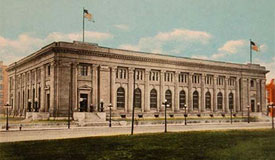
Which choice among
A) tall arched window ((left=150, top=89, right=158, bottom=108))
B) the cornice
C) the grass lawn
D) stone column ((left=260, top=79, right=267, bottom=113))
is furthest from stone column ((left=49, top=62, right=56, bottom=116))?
stone column ((left=260, top=79, right=267, bottom=113))

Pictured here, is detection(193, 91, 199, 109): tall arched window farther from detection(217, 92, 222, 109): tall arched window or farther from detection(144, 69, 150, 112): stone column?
detection(144, 69, 150, 112): stone column

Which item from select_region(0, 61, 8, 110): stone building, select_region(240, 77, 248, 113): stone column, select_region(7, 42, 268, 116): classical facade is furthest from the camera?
select_region(0, 61, 8, 110): stone building

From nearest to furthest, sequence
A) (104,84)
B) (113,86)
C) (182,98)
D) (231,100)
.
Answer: (104,84), (113,86), (182,98), (231,100)

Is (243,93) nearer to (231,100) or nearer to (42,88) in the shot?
(231,100)

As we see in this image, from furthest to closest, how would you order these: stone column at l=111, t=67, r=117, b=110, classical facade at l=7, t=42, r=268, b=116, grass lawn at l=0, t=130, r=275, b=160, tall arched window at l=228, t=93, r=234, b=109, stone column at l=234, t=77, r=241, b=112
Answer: stone column at l=234, t=77, r=241, b=112 < tall arched window at l=228, t=93, r=234, b=109 < stone column at l=111, t=67, r=117, b=110 < classical facade at l=7, t=42, r=268, b=116 < grass lawn at l=0, t=130, r=275, b=160

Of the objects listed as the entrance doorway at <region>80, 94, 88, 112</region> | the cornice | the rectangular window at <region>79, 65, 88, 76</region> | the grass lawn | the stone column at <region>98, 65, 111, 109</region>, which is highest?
the cornice

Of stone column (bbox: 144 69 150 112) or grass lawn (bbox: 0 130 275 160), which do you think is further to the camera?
stone column (bbox: 144 69 150 112)

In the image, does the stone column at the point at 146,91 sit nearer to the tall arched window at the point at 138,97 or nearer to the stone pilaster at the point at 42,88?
the tall arched window at the point at 138,97

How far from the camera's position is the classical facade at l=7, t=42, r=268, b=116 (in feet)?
188

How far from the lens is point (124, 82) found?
2566 inches

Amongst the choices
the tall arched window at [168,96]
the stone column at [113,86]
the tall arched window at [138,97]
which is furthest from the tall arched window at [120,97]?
the tall arched window at [168,96]

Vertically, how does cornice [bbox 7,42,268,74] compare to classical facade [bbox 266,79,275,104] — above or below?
above

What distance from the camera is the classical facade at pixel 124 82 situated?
5731 cm

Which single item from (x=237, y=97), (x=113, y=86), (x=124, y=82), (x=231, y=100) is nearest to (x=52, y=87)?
(x=113, y=86)
